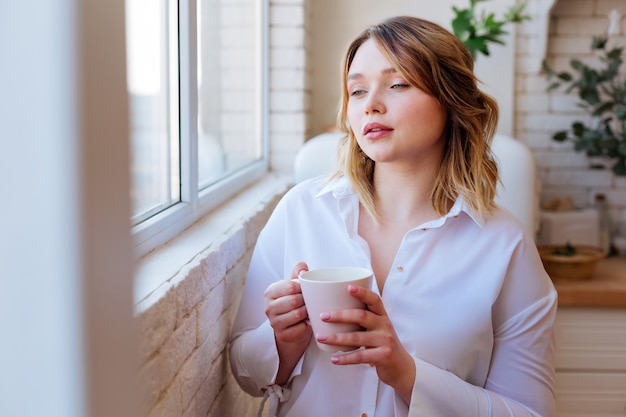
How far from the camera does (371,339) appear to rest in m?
1.07

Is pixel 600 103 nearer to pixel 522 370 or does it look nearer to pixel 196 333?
pixel 522 370

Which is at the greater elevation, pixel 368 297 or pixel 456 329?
pixel 368 297

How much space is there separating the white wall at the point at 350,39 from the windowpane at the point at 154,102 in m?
1.63

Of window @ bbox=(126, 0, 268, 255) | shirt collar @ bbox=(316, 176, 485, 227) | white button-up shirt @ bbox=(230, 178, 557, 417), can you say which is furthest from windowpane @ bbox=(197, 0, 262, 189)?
white button-up shirt @ bbox=(230, 178, 557, 417)

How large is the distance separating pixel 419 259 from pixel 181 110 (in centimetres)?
62

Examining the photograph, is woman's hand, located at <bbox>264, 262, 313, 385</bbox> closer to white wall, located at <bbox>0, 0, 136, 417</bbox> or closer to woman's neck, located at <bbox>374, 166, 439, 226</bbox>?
woman's neck, located at <bbox>374, 166, 439, 226</bbox>

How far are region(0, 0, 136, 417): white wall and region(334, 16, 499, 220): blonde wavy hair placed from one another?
2.60 ft

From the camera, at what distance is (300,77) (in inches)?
114

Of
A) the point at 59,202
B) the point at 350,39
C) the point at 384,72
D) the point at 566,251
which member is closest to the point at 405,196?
the point at 384,72

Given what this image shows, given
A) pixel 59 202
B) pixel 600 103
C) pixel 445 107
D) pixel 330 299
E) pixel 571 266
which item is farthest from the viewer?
A: pixel 600 103

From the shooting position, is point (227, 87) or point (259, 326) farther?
point (227, 87)

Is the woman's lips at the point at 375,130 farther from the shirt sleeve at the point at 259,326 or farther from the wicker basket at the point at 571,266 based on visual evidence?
the wicker basket at the point at 571,266

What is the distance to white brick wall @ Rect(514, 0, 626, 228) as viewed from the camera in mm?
3064

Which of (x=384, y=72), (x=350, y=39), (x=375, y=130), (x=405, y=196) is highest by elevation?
(x=350, y=39)
